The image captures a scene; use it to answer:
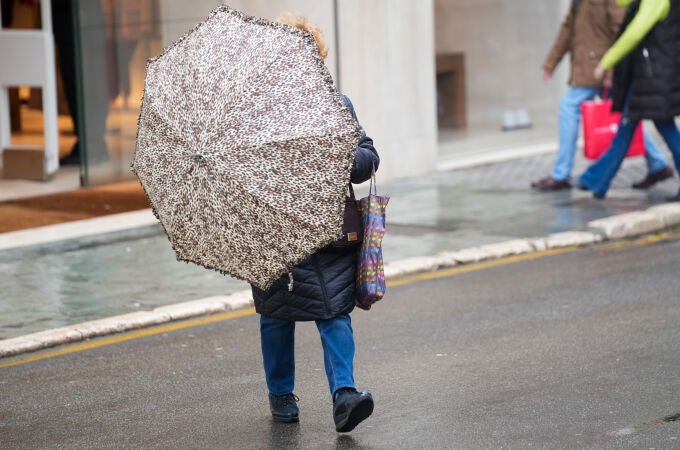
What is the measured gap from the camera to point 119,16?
13.7m

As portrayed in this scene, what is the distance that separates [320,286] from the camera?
556 centimetres

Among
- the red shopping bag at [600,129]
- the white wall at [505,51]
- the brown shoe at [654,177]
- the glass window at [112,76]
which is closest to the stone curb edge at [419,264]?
the brown shoe at [654,177]

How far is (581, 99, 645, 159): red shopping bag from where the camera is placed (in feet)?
40.4

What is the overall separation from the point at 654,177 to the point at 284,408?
7169mm

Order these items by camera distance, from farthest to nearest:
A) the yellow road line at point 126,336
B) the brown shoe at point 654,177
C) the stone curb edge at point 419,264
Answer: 1. the brown shoe at point 654,177
2. the stone curb edge at point 419,264
3. the yellow road line at point 126,336

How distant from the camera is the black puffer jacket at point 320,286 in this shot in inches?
219

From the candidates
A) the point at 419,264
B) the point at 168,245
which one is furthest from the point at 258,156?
the point at 168,245

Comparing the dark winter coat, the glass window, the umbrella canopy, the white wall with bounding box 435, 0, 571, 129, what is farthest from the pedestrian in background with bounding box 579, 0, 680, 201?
the umbrella canopy

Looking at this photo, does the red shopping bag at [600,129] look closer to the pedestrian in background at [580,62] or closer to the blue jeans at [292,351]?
the pedestrian in background at [580,62]

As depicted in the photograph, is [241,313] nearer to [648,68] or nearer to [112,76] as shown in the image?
[648,68]

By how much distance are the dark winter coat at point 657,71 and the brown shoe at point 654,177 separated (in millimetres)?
941

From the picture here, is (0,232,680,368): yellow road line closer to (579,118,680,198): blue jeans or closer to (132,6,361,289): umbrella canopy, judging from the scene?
(579,118,680,198): blue jeans

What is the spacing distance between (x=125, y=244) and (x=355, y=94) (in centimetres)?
371

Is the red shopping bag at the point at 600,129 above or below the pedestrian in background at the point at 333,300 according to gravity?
below
